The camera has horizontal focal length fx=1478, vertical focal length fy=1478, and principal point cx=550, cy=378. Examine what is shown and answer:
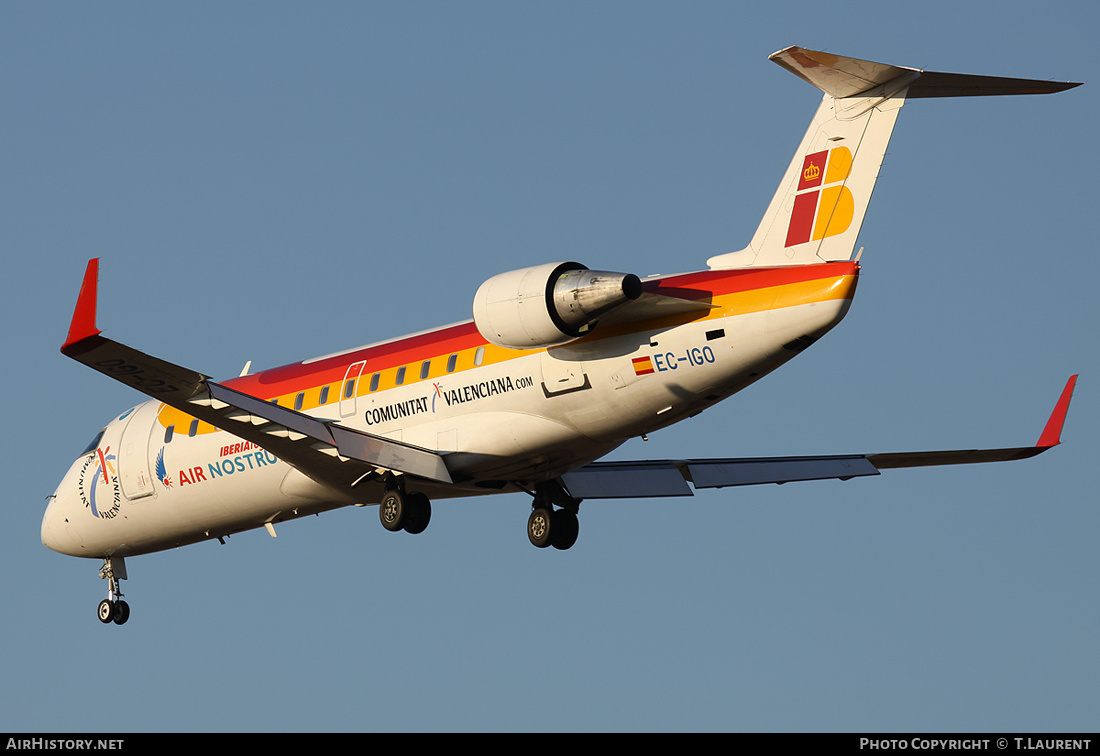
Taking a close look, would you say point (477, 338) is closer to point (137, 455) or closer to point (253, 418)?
point (253, 418)

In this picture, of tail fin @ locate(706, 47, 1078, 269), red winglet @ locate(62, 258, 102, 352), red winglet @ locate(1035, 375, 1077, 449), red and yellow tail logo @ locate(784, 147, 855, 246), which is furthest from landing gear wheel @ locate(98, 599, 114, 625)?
red winglet @ locate(1035, 375, 1077, 449)

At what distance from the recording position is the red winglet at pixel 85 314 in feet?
62.1

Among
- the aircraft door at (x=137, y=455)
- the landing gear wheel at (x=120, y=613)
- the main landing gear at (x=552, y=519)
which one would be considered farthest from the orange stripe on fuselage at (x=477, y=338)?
the landing gear wheel at (x=120, y=613)

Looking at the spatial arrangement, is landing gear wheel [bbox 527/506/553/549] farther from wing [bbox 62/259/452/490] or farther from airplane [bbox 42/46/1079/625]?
wing [bbox 62/259/452/490]

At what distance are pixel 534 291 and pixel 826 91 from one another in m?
4.87

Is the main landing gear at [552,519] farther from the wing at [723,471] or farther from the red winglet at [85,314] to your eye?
the red winglet at [85,314]

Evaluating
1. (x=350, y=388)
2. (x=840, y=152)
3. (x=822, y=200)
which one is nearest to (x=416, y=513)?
(x=350, y=388)

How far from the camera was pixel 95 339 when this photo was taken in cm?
1936

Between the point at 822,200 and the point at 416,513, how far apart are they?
777cm

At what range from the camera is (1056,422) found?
24.2 m
